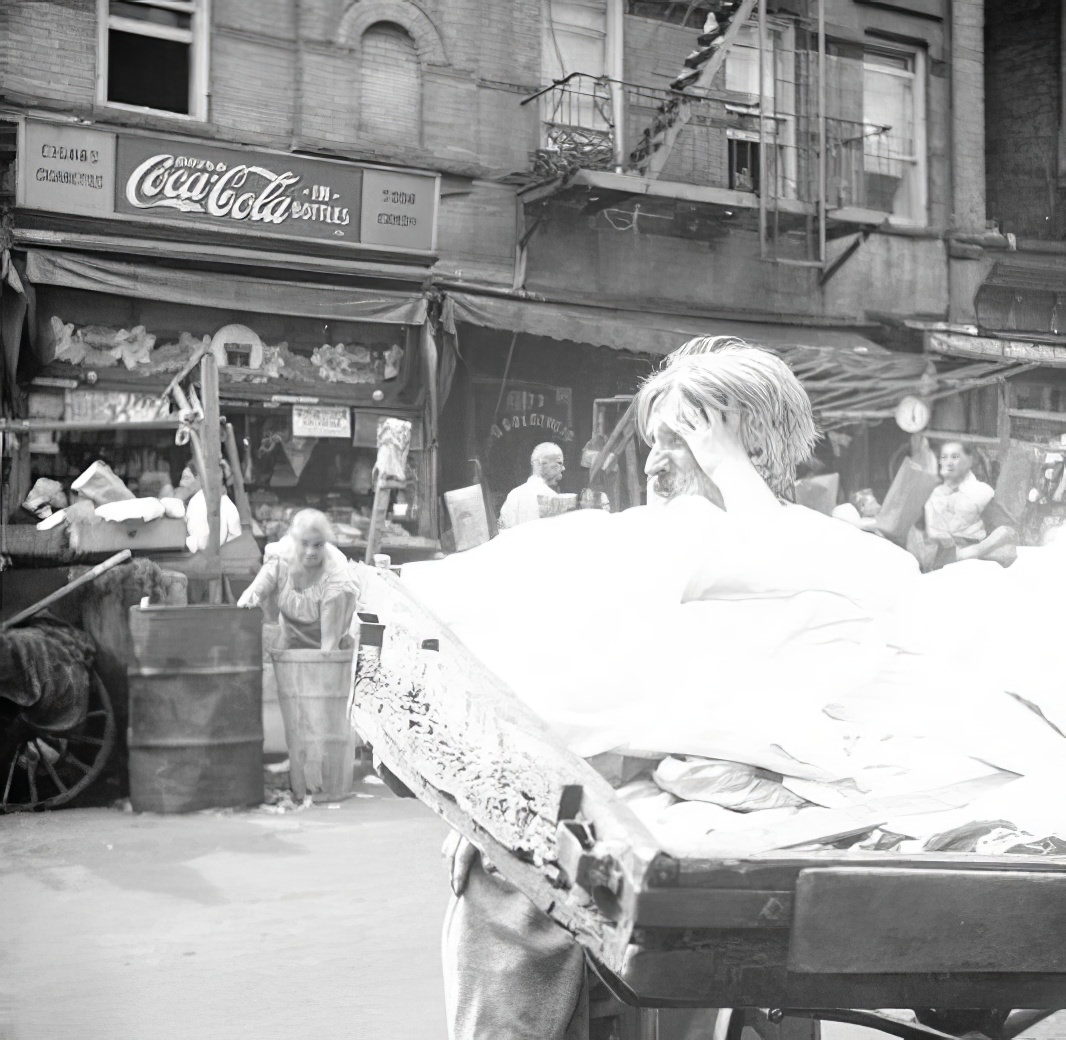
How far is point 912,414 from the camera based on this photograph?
48.8ft

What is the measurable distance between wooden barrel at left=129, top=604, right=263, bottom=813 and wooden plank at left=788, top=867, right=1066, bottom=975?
694 centimetres

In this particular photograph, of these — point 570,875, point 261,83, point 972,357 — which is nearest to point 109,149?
point 261,83

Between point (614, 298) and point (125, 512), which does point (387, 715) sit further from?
point (614, 298)

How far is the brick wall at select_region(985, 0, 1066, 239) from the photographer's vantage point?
61.3 feet

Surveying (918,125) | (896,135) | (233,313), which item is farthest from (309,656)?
(918,125)

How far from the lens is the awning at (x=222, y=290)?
12648 millimetres

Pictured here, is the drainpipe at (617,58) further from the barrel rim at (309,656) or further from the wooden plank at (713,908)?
the wooden plank at (713,908)

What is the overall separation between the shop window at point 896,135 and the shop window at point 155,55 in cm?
836

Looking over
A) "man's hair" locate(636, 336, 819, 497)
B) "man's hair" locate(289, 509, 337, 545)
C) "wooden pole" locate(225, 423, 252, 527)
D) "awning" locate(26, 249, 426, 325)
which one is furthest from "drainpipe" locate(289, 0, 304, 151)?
"man's hair" locate(636, 336, 819, 497)

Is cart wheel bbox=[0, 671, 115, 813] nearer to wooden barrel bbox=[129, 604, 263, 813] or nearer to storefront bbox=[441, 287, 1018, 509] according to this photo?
wooden barrel bbox=[129, 604, 263, 813]

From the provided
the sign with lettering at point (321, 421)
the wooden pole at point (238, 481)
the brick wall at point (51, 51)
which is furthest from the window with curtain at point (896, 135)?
the wooden pole at point (238, 481)

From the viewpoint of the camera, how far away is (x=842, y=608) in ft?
8.28

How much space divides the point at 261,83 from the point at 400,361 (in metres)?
3.08

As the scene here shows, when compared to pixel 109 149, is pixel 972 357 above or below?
below
